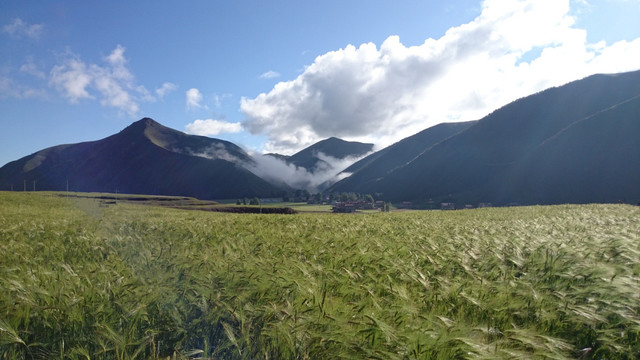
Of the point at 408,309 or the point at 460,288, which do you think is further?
the point at 460,288

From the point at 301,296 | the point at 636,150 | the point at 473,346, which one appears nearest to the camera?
the point at 473,346

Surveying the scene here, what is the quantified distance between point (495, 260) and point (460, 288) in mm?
1429

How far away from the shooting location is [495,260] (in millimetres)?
4016

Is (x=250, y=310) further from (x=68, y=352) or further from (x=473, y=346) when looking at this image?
(x=473, y=346)

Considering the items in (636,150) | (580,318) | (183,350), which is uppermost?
(636,150)

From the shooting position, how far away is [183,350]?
2.33 meters

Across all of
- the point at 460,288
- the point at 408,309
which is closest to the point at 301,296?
the point at 408,309

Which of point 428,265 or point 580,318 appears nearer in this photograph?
point 580,318

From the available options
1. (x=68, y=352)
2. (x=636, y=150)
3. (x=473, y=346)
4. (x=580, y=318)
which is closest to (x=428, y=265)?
(x=580, y=318)

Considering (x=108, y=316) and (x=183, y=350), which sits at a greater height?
(x=108, y=316)

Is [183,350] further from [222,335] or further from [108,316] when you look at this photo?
[108,316]

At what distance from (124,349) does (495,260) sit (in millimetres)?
4214

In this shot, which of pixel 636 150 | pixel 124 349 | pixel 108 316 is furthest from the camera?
pixel 636 150

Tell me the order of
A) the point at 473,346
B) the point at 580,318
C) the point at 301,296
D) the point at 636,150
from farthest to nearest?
the point at 636,150
the point at 301,296
the point at 580,318
the point at 473,346
